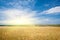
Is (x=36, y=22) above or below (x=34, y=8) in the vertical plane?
below

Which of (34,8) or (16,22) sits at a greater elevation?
(34,8)

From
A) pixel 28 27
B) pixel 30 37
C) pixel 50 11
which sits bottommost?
pixel 30 37

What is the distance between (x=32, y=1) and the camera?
2.48 m

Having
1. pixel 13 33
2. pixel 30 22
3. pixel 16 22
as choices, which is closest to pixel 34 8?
pixel 30 22

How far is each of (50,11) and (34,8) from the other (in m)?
0.33

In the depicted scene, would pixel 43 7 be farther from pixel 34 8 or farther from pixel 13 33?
pixel 13 33

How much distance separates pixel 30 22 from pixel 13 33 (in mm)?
403

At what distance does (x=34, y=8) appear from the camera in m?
2.51

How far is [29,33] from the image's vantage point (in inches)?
94.3

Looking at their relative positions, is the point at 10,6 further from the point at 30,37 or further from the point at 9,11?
the point at 30,37

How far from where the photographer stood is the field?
7.66ft

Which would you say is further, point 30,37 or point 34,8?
point 34,8

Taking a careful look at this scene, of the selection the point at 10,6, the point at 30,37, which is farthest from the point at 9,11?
the point at 30,37

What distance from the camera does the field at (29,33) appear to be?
2.33 m
